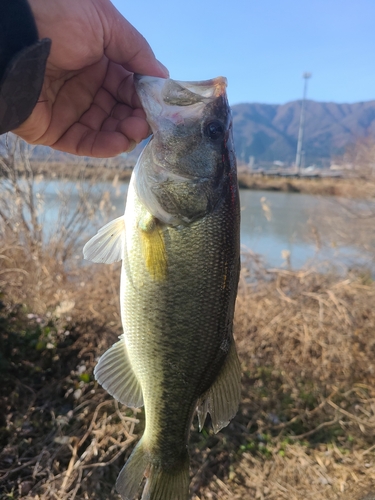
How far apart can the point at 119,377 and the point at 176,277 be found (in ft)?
1.93

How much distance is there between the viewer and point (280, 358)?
4.98m

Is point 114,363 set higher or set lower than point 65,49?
lower

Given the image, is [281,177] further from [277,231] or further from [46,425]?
[46,425]

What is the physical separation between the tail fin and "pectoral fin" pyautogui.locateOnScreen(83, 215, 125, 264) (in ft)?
2.96

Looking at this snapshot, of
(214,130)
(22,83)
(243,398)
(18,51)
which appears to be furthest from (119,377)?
(243,398)

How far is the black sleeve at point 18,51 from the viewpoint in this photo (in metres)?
1.57

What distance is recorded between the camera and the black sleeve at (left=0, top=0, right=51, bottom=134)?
1.57 metres

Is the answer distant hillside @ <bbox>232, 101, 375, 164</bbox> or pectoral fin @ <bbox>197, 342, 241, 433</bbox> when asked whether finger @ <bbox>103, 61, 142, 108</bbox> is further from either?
distant hillside @ <bbox>232, 101, 375, 164</bbox>

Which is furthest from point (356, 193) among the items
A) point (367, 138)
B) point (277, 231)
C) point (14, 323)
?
point (14, 323)

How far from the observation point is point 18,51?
5.24ft

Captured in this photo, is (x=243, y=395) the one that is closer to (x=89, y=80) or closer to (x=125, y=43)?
(x=89, y=80)

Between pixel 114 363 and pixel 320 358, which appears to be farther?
pixel 320 358

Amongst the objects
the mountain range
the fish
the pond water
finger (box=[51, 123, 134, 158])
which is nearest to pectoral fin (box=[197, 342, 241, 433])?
the fish

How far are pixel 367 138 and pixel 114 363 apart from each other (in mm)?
12048
